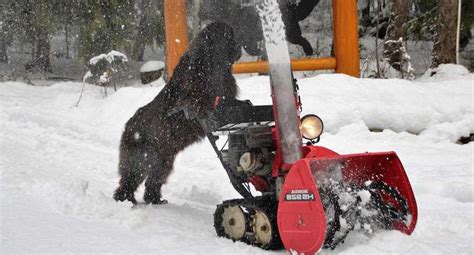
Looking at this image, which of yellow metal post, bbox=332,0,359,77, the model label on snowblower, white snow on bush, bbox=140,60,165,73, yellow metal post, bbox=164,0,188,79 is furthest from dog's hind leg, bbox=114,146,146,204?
white snow on bush, bbox=140,60,165,73

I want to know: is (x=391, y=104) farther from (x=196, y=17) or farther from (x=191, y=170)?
(x=196, y=17)

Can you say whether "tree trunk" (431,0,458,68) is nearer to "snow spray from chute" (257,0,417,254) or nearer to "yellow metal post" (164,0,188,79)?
"yellow metal post" (164,0,188,79)

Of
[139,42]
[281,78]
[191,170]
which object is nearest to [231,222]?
[281,78]

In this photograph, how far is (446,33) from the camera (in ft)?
36.5

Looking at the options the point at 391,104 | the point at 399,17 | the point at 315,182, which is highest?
the point at 399,17

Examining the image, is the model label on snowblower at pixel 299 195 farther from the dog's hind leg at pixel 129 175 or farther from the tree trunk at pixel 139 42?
the tree trunk at pixel 139 42

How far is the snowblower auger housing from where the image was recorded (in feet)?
10.0

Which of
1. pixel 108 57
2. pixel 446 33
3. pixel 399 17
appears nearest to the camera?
pixel 446 33

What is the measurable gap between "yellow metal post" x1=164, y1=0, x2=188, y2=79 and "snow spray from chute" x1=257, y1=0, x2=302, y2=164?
664cm

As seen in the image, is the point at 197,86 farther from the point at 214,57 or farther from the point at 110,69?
the point at 110,69

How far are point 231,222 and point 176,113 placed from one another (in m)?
1.28

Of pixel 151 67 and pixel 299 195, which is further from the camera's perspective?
pixel 151 67

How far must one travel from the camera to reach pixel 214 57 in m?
4.16

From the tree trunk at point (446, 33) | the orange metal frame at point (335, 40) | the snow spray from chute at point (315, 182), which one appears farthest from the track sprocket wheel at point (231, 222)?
the tree trunk at point (446, 33)
